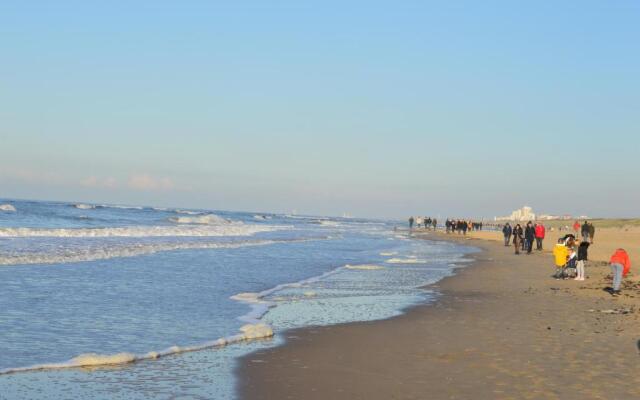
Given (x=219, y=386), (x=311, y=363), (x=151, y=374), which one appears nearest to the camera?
(x=219, y=386)

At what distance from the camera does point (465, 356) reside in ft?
34.3

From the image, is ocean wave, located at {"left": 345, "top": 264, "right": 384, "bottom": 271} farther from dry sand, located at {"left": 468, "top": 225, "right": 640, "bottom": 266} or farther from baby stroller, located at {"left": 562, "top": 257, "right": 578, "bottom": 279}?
dry sand, located at {"left": 468, "top": 225, "right": 640, "bottom": 266}

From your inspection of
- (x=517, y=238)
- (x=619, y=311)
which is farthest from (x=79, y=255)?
(x=517, y=238)

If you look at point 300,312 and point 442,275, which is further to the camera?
point 442,275

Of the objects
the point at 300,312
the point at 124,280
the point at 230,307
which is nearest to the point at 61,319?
the point at 230,307

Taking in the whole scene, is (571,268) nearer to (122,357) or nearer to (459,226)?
(122,357)

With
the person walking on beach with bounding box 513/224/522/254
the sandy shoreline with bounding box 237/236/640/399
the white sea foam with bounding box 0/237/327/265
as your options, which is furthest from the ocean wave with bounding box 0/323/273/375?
the person walking on beach with bounding box 513/224/522/254

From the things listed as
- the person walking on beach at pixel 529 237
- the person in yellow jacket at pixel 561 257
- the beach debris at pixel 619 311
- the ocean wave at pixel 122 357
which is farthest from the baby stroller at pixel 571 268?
the person walking on beach at pixel 529 237

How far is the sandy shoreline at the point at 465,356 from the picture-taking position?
836 cm

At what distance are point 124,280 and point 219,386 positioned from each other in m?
12.0

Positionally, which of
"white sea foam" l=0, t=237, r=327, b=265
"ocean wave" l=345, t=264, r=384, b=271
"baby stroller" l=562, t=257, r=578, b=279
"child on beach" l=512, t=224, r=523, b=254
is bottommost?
"white sea foam" l=0, t=237, r=327, b=265

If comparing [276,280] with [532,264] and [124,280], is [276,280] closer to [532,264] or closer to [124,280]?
[124,280]

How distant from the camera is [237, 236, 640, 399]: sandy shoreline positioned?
8359 millimetres

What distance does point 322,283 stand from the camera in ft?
71.8
